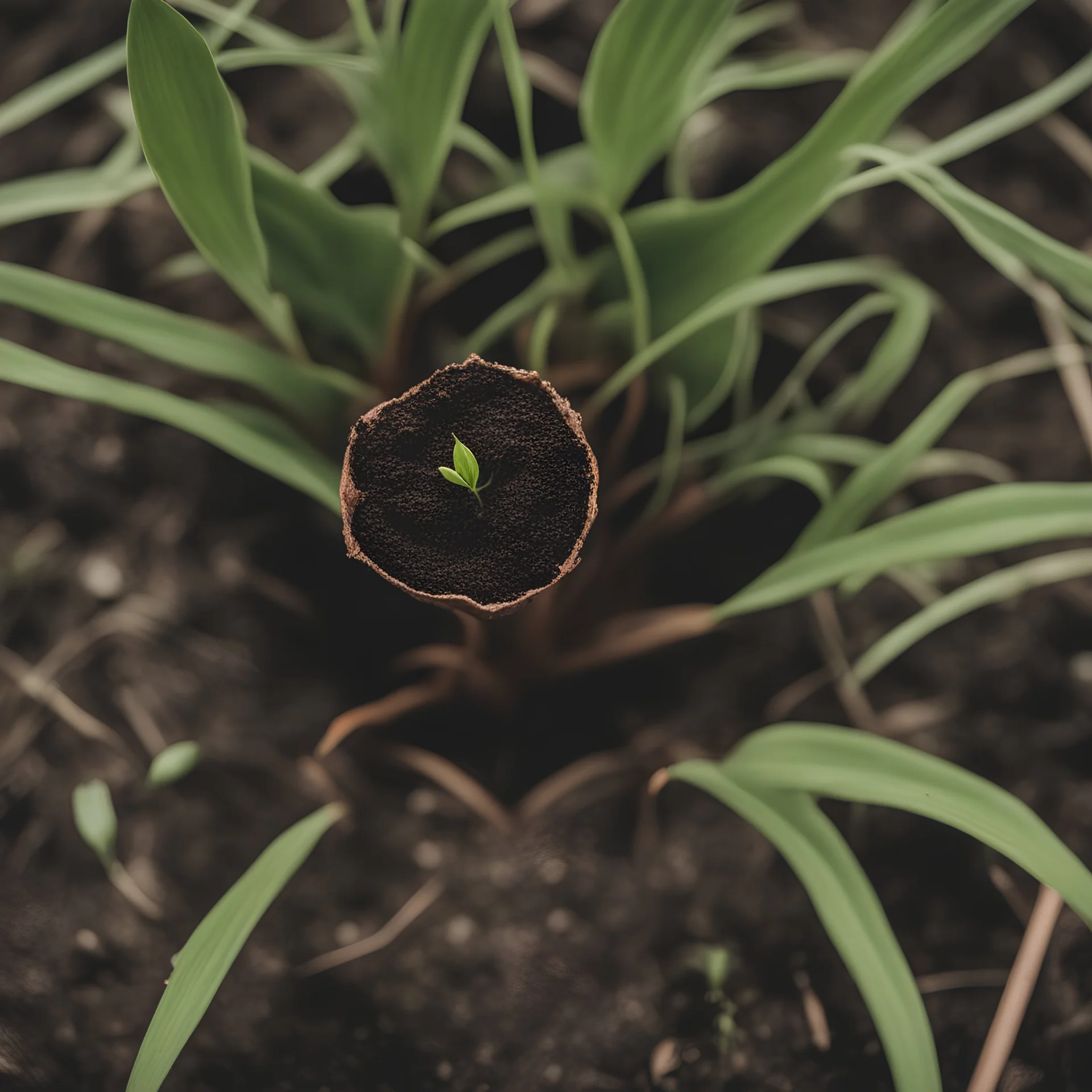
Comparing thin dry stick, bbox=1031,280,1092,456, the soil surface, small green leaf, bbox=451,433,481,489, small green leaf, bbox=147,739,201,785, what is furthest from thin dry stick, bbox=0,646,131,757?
thin dry stick, bbox=1031,280,1092,456

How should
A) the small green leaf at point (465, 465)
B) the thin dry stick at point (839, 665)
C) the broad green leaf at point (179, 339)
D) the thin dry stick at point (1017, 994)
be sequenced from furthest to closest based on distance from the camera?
the thin dry stick at point (839, 665) → the thin dry stick at point (1017, 994) → the broad green leaf at point (179, 339) → the small green leaf at point (465, 465)

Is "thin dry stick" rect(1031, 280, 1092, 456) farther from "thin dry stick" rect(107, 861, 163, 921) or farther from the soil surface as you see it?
"thin dry stick" rect(107, 861, 163, 921)

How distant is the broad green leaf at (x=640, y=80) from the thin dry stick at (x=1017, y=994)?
57cm

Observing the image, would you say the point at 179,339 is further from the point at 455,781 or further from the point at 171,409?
the point at 455,781

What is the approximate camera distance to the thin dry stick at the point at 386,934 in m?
0.67

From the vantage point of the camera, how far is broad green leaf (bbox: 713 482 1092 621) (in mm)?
534

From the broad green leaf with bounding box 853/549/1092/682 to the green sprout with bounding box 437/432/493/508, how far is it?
387mm

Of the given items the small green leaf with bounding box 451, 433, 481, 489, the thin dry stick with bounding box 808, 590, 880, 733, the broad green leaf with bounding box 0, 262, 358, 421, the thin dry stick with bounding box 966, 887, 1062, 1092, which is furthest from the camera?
the thin dry stick with bounding box 808, 590, 880, 733

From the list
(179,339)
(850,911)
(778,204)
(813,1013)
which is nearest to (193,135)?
(179,339)

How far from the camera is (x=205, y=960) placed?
533 mm

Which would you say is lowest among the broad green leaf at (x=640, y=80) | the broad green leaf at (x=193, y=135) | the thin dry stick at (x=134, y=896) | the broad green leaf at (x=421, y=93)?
the thin dry stick at (x=134, y=896)

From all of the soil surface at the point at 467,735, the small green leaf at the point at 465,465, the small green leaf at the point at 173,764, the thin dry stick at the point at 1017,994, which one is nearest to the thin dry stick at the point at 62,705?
the soil surface at the point at 467,735

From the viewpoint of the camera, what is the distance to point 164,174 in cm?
50

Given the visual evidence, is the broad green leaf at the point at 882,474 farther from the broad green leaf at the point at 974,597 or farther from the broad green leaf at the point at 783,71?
the broad green leaf at the point at 783,71
